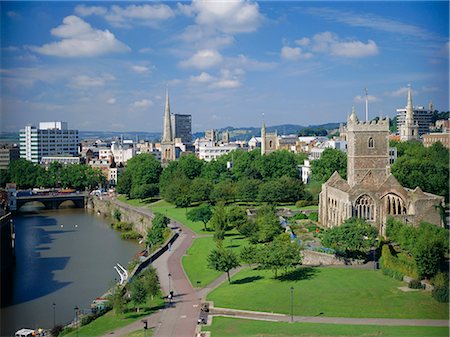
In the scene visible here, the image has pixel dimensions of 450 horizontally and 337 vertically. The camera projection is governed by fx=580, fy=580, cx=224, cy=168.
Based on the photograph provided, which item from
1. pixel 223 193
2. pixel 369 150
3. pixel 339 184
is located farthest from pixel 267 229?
pixel 223 193

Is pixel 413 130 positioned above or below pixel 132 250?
above

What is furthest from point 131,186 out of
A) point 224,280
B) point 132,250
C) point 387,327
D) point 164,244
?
point 387,327

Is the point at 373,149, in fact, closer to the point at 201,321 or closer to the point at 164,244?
the point at 164,244

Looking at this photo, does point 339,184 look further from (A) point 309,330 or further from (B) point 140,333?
(B) point 140,333

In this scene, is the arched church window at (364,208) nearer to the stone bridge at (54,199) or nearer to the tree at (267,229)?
the tree at (267,229)

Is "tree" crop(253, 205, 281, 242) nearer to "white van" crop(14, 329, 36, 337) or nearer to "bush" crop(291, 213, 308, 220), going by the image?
"bush" crop(291, 213, 308, 220)

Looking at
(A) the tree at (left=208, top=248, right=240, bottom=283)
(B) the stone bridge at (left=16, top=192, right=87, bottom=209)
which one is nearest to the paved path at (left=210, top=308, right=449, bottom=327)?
(A) the tree at (left=208, top=248, right=240, bottom=283)
